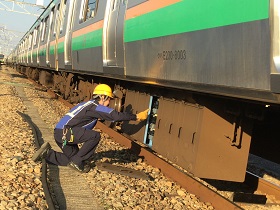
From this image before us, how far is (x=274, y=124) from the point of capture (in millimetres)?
5203

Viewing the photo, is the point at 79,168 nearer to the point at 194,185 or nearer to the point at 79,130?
the point at 79,130

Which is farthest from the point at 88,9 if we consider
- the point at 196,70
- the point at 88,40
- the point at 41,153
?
the point at 196,70

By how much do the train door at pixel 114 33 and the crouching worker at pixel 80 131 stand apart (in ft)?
2.83

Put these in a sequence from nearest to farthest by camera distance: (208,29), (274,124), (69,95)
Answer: (208,29) < (274,124) < (69,95)

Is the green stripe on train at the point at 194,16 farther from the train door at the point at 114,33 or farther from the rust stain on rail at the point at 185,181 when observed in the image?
the rust stain on rail at the point at 185,181

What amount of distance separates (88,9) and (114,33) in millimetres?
2513

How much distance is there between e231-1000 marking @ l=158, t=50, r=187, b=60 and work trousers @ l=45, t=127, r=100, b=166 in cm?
165

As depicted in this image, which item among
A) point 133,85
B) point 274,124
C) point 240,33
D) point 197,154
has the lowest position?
point 197,154

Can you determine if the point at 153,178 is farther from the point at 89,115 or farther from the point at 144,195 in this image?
the point at 89,115

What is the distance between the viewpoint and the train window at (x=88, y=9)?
317 inches

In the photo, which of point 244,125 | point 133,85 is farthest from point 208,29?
point 133,85

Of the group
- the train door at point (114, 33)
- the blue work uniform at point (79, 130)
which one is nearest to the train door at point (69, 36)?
the train door at point (114, 33)

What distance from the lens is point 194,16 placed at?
13.0 feet

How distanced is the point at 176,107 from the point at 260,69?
102 inches
